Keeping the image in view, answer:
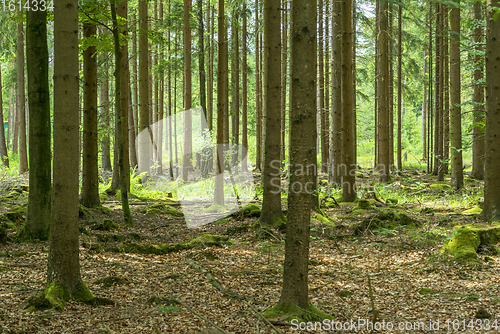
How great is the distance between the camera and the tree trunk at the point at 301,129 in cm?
371

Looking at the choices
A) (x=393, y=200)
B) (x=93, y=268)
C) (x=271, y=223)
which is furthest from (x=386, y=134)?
(x=93, y=268)

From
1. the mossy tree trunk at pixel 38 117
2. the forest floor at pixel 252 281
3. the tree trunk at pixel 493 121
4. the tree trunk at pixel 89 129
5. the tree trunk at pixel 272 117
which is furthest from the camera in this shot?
the tree trunk at pixel 89 129

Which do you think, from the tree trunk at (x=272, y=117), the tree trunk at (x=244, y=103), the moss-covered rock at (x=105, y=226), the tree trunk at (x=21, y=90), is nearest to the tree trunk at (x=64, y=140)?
the tree trunk at (x=272, y=117)

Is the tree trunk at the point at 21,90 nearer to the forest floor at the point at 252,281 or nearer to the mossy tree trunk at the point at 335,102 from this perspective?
the forest floor at the point at 252,281

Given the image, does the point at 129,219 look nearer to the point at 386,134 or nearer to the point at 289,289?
the point at 289,289

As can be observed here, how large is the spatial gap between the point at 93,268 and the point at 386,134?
13.9 meters

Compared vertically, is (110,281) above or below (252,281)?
above

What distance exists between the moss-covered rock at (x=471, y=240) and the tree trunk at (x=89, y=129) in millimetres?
8833

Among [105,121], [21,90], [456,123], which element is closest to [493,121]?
[456,123]

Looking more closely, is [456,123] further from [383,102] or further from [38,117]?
[38,117]

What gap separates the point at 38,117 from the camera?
6918 mm

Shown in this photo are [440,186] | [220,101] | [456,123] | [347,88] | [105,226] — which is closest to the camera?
[105,226]

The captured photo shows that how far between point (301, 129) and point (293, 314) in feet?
6.47

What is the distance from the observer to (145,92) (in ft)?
45.4
